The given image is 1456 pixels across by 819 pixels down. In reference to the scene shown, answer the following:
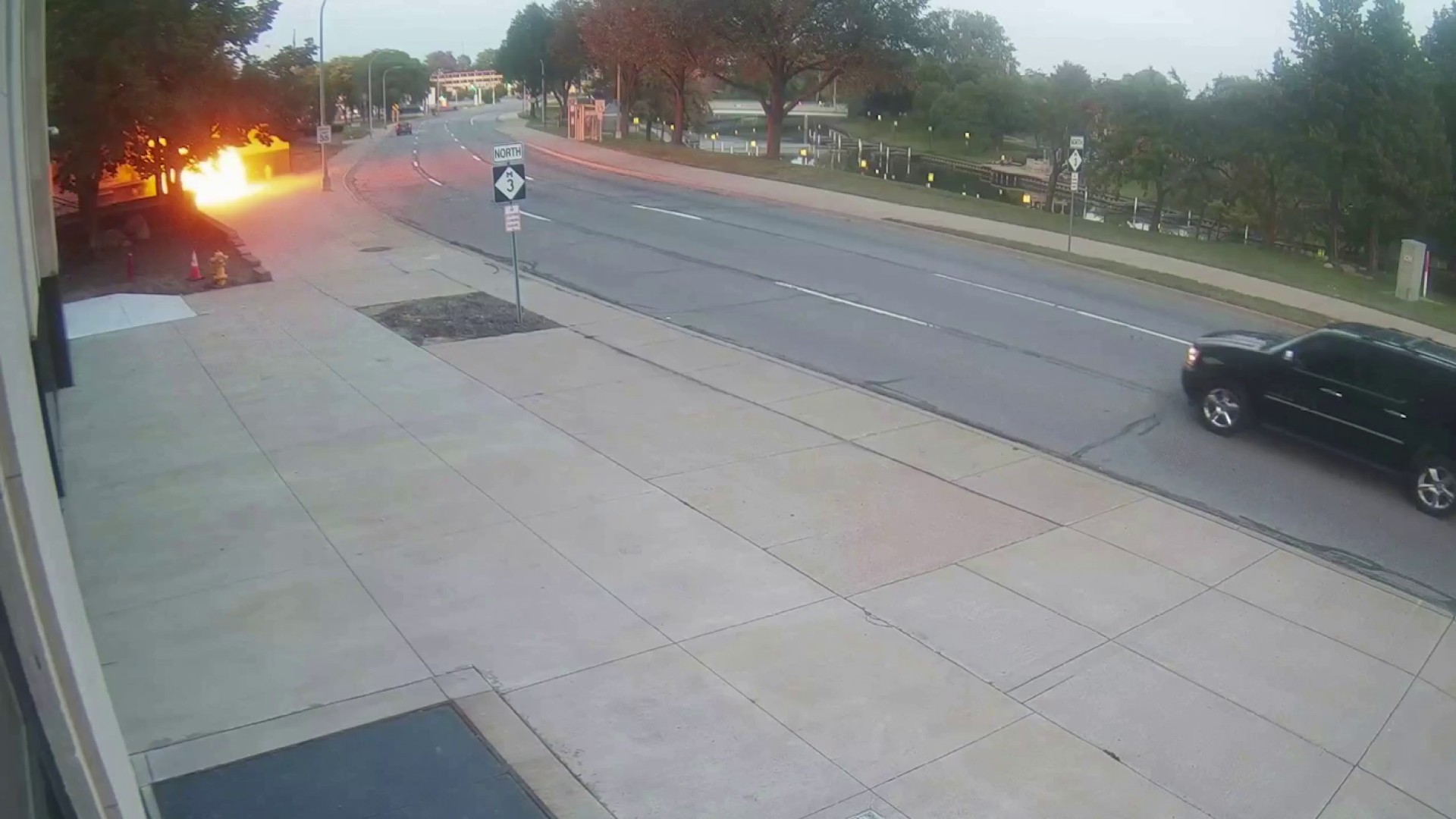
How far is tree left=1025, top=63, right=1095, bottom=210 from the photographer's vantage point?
153ft

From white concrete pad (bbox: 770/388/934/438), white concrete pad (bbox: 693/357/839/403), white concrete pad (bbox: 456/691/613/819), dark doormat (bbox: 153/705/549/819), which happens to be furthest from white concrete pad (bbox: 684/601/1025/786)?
white concrete pad (bbox: 693/357/839/403)

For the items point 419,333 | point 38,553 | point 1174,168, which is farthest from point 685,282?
point 1174,168

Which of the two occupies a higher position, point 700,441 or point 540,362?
point 540,362

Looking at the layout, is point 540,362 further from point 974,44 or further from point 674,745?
point 974,44

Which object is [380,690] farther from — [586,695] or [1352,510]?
[1352,510]

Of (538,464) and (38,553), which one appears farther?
(538,464)

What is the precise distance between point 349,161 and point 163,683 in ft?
174

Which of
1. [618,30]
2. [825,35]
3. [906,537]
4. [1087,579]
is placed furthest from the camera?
[618,30]

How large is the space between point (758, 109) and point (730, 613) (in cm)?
11403

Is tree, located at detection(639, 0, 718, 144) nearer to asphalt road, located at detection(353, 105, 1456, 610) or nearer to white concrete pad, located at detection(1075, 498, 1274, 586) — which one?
asphalt road, located at detection(353, 105, 1456, 610)

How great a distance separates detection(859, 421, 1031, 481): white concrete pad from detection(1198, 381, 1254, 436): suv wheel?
2.72 metres

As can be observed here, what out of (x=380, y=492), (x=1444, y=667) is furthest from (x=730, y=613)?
(x=1444, y=667)

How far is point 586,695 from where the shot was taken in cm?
718

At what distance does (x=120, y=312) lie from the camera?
754 inches
